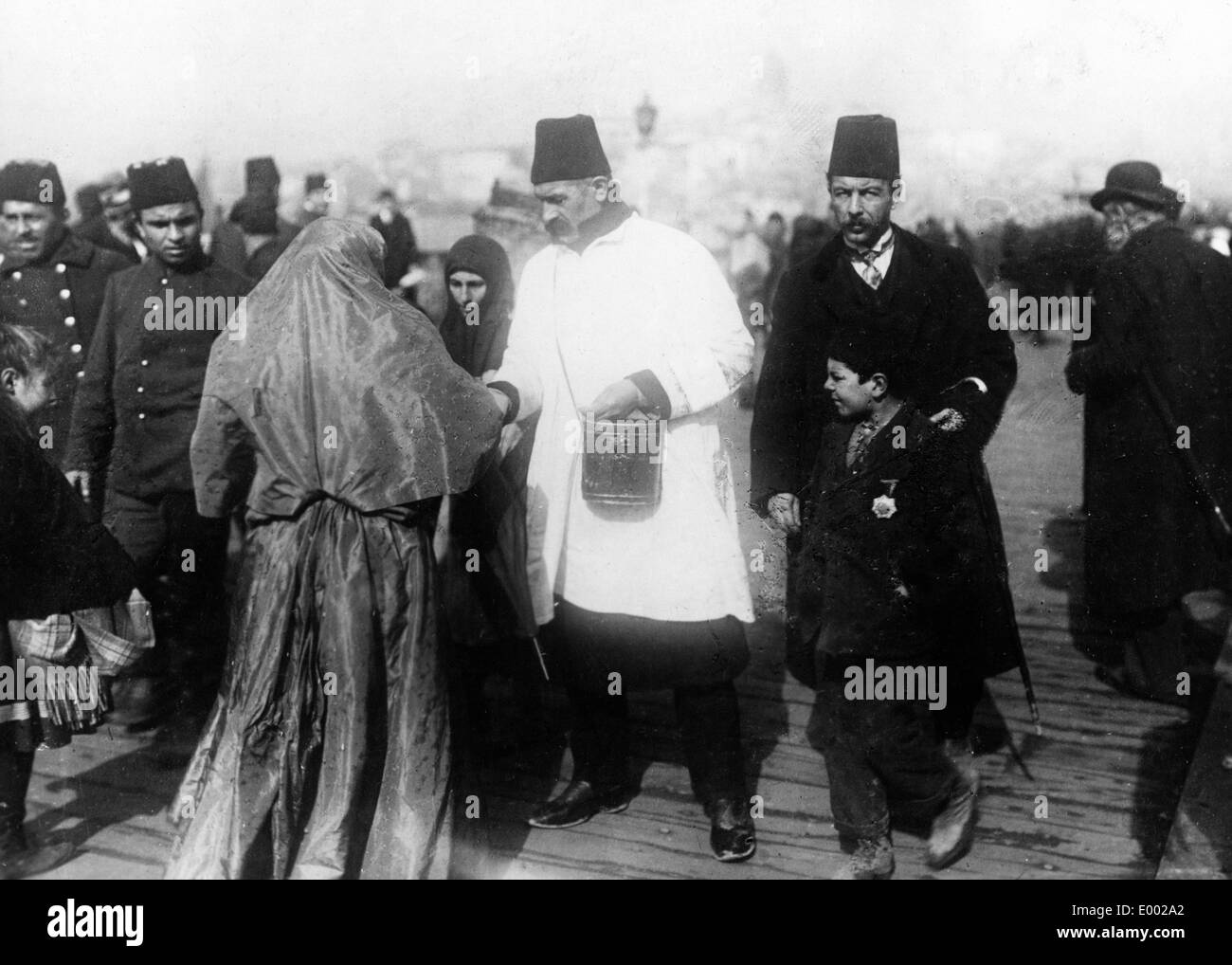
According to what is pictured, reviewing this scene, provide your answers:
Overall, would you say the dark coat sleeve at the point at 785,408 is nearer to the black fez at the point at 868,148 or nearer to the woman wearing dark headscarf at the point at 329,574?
the black fez at the point at 868,148

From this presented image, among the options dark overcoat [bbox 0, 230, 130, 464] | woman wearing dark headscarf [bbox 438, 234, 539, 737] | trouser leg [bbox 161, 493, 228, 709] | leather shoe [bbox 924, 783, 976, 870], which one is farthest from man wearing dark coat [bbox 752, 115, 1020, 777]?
dark overcoat [bbox 0, 230, 130, 464]

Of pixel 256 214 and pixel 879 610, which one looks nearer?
pixel 879 610

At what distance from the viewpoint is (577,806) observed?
4.49 metres

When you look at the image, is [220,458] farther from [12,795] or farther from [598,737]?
[598,737]

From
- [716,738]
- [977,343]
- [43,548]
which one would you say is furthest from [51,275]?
[977,343]

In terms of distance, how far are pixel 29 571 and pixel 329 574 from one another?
1.02 meters

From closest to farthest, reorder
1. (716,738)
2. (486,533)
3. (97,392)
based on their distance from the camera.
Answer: (716,738), (486,533), (97,392)

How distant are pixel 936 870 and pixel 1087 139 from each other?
8.12 ft

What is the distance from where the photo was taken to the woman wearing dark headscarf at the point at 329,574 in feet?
12.3

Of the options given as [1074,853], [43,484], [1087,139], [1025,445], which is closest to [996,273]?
[1087,139]

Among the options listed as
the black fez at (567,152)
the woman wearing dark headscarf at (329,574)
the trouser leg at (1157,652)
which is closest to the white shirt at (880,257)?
the black fez at (567,152)

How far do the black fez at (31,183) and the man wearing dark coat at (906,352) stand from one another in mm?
2669

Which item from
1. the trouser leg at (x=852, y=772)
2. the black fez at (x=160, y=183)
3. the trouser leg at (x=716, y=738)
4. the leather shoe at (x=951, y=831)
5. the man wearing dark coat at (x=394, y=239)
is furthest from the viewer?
the man wearing dark coat at (x=394, y=239)

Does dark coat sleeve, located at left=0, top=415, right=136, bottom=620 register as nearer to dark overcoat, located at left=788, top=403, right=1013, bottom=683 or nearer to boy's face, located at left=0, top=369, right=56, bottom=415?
boy's face, located at left=0, top=369, right=56, bottom=415
